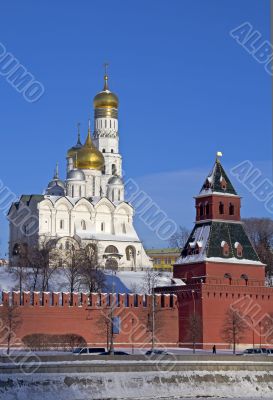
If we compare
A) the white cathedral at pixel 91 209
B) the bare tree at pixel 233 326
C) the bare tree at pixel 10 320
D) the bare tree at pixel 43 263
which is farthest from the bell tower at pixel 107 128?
the bare tree at pixel 10 320

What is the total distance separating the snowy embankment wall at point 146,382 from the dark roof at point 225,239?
40.3ft

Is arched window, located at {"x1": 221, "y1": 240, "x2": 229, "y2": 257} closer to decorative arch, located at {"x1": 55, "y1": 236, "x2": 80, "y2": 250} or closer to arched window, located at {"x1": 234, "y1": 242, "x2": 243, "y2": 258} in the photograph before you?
arched window, located at {"x1": 234, "y1": 242, "x2": 243, "y2": 258}

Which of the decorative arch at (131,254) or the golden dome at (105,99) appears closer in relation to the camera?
the decorative arch at (131,254)

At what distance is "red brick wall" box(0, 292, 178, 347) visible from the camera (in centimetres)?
5419

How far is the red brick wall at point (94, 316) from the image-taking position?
54.2m

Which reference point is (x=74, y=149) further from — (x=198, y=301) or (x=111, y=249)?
(x=198, y=301)

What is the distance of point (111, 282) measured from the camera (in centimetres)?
7194

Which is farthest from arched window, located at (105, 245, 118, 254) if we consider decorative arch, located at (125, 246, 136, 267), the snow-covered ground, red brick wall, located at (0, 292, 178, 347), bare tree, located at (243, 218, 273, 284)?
red brick wall, located at (0, 292, 178, 347)

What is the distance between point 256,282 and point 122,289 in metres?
15.3

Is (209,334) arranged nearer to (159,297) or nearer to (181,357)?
(159,297)

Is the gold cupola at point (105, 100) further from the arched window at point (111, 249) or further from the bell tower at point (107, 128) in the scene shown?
the arched window at point (111, 249)

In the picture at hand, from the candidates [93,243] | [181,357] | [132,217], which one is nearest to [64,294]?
[181,357]

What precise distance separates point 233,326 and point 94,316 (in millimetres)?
7856

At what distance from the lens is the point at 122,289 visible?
70.6m
